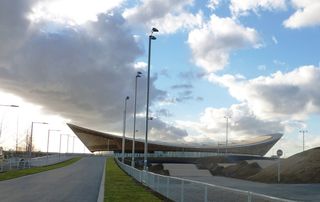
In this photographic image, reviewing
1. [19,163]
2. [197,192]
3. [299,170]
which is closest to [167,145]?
[19,163]

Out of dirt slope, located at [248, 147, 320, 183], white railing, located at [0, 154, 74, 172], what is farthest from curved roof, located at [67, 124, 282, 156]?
dirt slope, located at [248, 147, 320, 183]

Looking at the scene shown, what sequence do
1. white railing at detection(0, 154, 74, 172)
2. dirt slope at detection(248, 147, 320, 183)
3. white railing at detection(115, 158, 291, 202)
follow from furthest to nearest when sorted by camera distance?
white railing at detection(0, 154, 74, 172), dirt slope at detection(248, 147, 320, 183), white railing at detection(115, 158, 291, 202)

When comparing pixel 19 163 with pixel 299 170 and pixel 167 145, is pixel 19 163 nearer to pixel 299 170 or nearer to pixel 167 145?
pixel 299 170

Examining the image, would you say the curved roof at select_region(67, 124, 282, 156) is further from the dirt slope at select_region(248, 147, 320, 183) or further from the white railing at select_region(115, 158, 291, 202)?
the white railing at select_region(115, 158, 291, 202)

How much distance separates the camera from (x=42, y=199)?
843 inches

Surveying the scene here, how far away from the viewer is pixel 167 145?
171500 mm

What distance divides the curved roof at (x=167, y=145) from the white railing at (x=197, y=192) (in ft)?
470

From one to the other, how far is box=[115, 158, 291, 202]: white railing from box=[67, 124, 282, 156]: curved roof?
143 metres

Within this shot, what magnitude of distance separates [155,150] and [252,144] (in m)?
34.8

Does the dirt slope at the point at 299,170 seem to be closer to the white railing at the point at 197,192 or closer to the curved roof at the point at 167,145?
the white railing at the point at 197,192

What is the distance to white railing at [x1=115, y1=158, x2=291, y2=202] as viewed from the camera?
1044 centimetres

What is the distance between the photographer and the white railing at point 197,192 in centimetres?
1044

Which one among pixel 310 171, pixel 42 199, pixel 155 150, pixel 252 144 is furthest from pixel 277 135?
pixel 42 199

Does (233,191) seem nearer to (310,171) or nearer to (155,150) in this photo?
(310,171)
